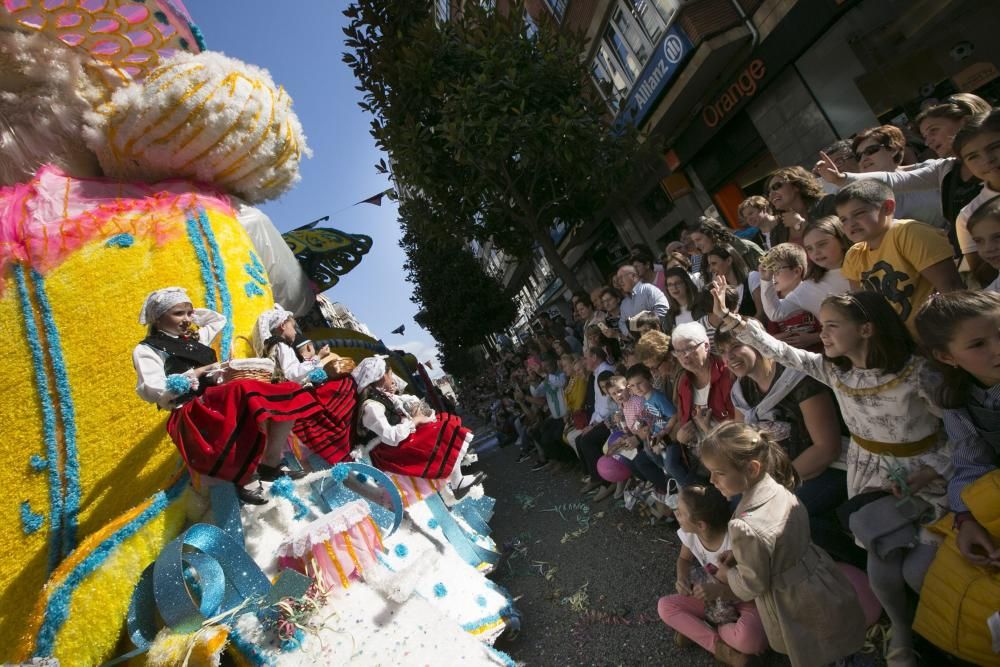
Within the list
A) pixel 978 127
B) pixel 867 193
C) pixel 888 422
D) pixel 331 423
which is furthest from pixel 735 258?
pixel 331 423

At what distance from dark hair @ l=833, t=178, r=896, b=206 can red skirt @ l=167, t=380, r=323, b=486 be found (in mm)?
3080

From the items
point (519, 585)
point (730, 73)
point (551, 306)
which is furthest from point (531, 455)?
point (551, 306)

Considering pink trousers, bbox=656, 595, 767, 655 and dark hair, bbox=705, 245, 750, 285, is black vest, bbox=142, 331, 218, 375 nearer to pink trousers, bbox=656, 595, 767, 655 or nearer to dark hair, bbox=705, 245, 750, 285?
pink trousers, bbox=656, 595, 767, 655

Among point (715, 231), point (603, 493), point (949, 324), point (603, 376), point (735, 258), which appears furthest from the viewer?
point (603, 376)

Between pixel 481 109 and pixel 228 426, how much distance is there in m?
6.36

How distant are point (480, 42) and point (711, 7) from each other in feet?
12.4

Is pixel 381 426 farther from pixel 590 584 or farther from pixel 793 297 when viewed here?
pixel 793 297

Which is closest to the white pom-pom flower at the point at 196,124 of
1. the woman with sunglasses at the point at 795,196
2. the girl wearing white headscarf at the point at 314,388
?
the girl wearing white headscarf at the point at 314,388

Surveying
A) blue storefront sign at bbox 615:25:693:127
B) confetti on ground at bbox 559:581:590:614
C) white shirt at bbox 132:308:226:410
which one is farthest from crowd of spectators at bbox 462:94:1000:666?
blue storefront sign at bbox 615:25:693:127

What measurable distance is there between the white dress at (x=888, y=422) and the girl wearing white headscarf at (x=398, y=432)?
8.17 feet

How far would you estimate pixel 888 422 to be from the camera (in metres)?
2.05

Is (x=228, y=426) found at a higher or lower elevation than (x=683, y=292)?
higher

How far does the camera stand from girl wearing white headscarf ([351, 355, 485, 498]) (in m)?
3.54

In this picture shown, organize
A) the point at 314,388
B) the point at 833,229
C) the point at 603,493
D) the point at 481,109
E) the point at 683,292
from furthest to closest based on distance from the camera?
1. the point at 481,109
2. the point at 603,493
3. the point at 683,292
4. the point at 314,388
5. the point at 833,229
